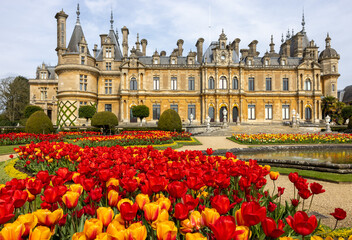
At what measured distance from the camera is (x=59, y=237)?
1.99m

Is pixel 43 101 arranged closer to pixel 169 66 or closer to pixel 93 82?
pixel 93 82

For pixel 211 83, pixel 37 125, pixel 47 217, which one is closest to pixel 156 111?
pixel 211 83

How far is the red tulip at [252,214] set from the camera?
1.33 metres

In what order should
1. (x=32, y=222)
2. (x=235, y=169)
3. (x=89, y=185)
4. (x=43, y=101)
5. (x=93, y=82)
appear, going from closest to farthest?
1. (x=32, y=222)
2. (x=89, y=185)
3. (x=235, y=169)
4. (x=93, y=82)
5. (x=43, y=101)

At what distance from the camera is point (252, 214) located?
1.30 metres

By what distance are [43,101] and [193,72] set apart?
24.1 metres

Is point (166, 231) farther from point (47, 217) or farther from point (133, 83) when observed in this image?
point (133, 83)

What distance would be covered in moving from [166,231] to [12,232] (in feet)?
2.92

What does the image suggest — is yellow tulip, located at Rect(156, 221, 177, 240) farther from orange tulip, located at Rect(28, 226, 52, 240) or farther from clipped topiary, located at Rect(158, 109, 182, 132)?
clipped topiary, located at Rect(158, 109, 182, 132)

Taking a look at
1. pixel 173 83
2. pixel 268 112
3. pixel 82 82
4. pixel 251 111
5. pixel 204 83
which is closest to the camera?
pixel 82 82

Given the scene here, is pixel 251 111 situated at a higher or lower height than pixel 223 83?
lower

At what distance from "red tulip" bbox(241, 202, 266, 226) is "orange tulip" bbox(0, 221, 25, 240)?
1321mm

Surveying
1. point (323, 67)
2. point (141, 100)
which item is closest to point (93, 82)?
point (141, 100)

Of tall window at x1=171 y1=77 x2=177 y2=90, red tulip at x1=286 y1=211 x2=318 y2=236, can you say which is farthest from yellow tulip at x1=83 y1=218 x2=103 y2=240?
tall window at x1=171 y1=77 x2=177 y2=90
